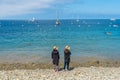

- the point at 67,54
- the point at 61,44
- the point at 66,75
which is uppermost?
the point at 67,54

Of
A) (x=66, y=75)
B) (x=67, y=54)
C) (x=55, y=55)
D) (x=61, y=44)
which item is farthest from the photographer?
(x=61, y=44)

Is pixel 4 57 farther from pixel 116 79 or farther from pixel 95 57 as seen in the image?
pixel 116 79

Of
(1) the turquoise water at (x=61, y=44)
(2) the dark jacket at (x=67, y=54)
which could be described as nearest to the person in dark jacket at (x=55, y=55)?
(2) the dark jacket at (x=67, y=54)

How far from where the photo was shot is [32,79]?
20.5 m

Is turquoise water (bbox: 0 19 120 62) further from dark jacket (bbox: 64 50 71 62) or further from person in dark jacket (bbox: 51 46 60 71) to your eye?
person in dark jacket (bbox: 51 46 60 71)

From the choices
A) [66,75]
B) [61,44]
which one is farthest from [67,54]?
[61,44]

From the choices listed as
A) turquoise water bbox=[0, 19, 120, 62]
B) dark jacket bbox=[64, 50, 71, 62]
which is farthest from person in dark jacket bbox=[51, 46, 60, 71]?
turquoise water bbox=[0, 19, 120, 62]

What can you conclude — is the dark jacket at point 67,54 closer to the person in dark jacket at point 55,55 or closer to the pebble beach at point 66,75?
the person in dark jacket at point 55,55

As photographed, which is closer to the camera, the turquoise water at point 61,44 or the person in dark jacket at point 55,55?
the person in dark jacket at point 55,55

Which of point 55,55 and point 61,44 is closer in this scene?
point 55,55

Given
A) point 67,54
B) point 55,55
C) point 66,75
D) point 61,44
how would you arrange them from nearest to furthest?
Answer: 1. point 66,75
2. point 55,55
3. point 67,54
4. point 61,44

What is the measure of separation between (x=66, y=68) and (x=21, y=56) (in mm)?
12908

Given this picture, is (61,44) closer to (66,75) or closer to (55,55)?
(55,55)

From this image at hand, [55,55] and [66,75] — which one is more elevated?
[55,55]
